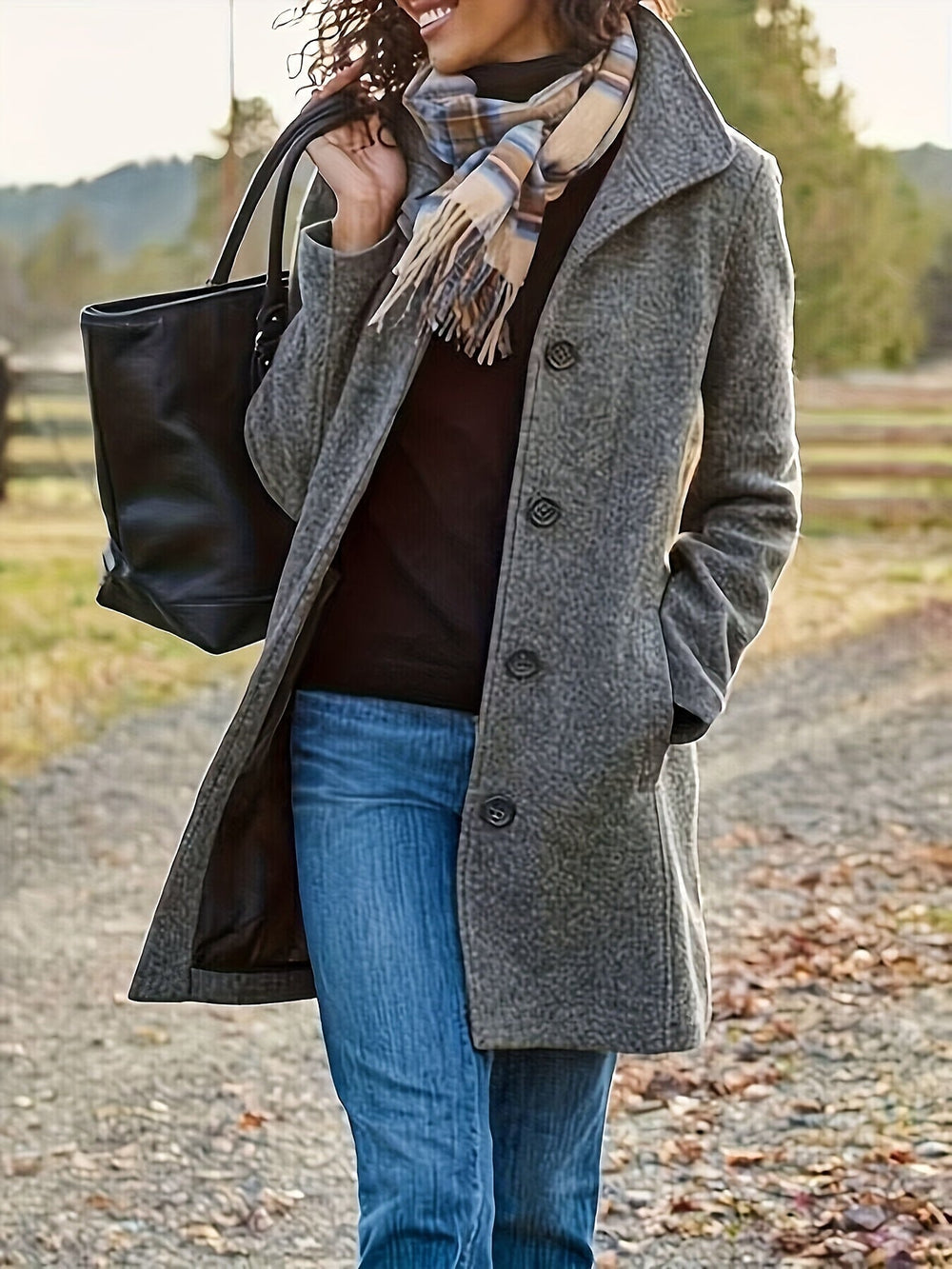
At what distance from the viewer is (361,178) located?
7.03ft

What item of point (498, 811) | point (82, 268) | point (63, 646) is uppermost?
point (82, 268)

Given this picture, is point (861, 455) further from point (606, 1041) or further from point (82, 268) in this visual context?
point (606, 1041)

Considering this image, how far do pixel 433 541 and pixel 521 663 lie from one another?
0.54 feet

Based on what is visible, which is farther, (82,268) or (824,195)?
(824,195)

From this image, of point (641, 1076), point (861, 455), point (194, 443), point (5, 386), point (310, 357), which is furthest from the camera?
point (861, 455)

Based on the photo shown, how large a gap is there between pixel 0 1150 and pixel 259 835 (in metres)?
2.54

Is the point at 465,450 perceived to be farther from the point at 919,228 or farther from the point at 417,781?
the point at 919,228

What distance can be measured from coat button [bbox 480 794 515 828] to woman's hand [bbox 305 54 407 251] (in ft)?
2.07

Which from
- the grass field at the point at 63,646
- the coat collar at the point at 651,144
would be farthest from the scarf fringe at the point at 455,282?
the grass field at the point at 63,646

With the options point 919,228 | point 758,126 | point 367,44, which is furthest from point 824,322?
point 367,44

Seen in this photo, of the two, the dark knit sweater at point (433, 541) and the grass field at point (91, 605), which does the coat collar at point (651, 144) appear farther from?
the grass field at point (91, 605)

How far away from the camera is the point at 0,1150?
174 inches

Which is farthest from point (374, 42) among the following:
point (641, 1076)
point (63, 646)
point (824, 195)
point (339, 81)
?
point (824, 195)

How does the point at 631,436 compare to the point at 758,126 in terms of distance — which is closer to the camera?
the point at 631,436
